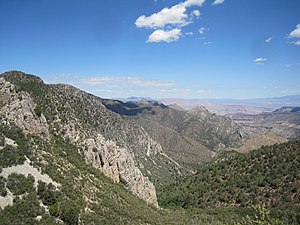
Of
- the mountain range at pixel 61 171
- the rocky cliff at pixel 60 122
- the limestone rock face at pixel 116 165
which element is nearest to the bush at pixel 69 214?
the mountain range at pixel 61 171

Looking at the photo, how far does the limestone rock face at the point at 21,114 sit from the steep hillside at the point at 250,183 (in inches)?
1873

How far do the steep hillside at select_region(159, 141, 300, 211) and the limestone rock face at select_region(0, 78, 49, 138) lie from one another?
47.6 m

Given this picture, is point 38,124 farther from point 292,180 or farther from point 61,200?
point 292,180

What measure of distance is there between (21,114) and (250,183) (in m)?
55.5

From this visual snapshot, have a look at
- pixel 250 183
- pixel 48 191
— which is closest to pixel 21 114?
pixel 48 191

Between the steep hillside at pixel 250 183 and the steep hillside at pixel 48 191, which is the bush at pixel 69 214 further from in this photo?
the steep hillside at pixel 250 183

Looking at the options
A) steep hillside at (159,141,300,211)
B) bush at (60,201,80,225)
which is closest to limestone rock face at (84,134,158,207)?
steep hillside at (159,141,300,211)

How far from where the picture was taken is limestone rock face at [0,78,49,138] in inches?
1930

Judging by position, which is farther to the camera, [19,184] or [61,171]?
[61,171]

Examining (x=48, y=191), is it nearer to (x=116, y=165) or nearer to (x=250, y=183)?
(x=116, y=165)

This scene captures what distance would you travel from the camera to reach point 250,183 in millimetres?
70938

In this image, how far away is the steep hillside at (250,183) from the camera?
209 feet

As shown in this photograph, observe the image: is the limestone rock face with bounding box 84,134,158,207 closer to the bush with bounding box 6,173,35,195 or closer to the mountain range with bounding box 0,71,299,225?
the mountain range with bounding box 0,71,299,225

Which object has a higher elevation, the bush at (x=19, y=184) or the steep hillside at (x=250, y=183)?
the bush at (x=19, y=184)
